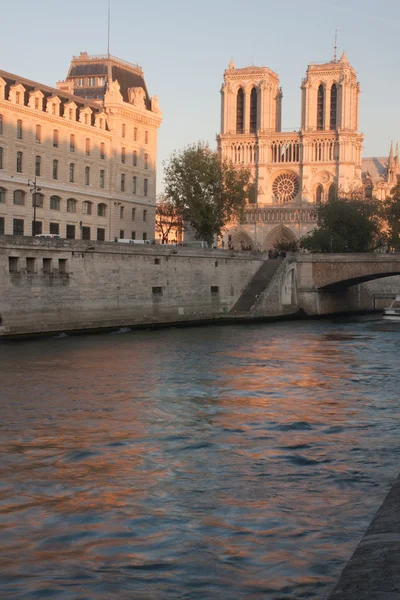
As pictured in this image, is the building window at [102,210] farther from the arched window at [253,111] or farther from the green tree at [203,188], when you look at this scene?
the arched window at [253,111]

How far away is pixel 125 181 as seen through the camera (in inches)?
3063

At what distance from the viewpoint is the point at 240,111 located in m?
137

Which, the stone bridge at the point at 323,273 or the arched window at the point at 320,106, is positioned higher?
the arched window at the point at 320,106

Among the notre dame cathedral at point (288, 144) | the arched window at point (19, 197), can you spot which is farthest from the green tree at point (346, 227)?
the arched window at point (19, 197)

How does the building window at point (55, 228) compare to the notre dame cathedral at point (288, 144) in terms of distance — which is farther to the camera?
the notre dame cathedral at point (288, 144)

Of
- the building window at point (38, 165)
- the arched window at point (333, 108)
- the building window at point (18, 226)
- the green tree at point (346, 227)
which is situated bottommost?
the building window at point (18, 226)

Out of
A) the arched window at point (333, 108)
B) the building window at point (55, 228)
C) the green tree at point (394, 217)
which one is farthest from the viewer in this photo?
the arched window at point (333, 108)

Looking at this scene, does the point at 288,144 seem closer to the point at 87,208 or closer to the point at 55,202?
the point at 87,208

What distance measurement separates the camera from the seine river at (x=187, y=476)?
12.2 meters

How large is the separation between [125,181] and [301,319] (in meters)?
20.5

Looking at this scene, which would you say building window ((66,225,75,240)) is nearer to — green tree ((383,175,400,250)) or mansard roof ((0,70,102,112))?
mansard roof ((0,70,102,112))

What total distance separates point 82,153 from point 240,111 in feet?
226

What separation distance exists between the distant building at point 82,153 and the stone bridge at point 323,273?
1588 cm

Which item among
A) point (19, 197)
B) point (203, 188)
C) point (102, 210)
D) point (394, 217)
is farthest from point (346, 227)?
point (19, 197)
